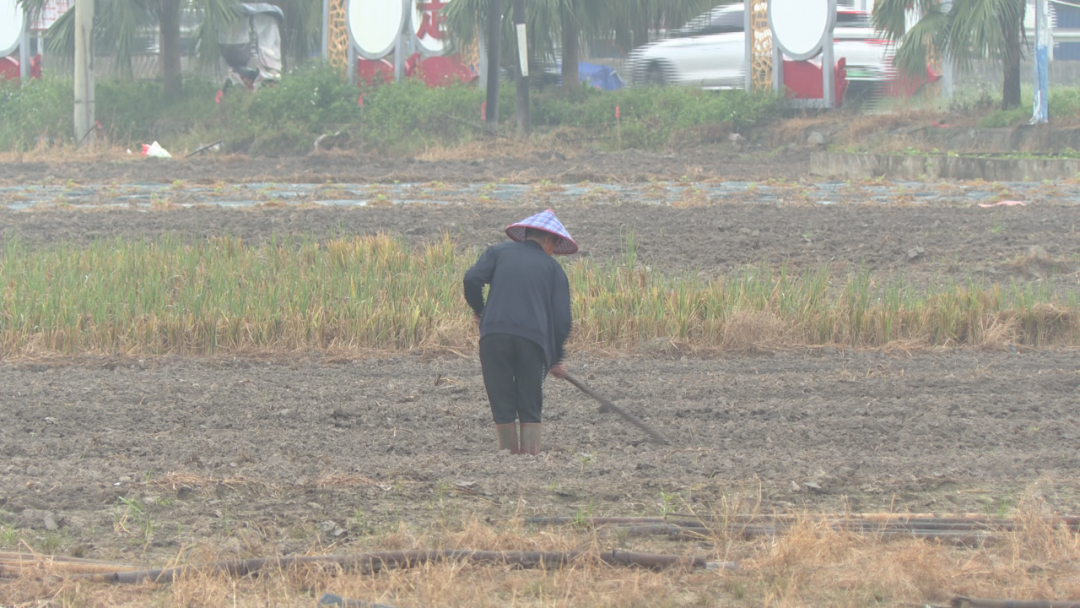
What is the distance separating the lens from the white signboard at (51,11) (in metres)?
31.3

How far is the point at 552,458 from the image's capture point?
6.10m

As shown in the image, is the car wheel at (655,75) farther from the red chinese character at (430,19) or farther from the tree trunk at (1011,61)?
the tree trunk at (1011,61)

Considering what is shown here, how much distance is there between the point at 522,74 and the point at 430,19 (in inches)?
227

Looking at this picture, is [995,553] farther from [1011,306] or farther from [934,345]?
[1011,306]

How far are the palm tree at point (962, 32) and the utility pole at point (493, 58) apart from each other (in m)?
8.28

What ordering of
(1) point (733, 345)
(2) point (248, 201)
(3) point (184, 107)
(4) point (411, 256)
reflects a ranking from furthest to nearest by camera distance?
(3) point (184, 107)
(2) point (248, 201)
(4) point (411, 256)
(1) point (733, 345)

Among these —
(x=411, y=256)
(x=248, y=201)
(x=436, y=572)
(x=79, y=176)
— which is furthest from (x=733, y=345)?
(x=79, y=176)

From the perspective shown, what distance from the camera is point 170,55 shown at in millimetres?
30312

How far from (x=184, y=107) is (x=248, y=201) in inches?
566

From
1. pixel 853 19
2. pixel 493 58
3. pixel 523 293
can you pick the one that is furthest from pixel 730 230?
pixel 853 19

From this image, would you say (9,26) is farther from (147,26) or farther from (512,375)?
(512,375)

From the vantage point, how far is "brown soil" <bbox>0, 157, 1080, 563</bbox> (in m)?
5.18

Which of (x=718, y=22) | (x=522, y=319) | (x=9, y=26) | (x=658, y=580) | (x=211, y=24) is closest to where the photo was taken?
(x=658, y=580)

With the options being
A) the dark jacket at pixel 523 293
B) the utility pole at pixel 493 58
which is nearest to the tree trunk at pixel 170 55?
the utility pole at pixel 493 58
